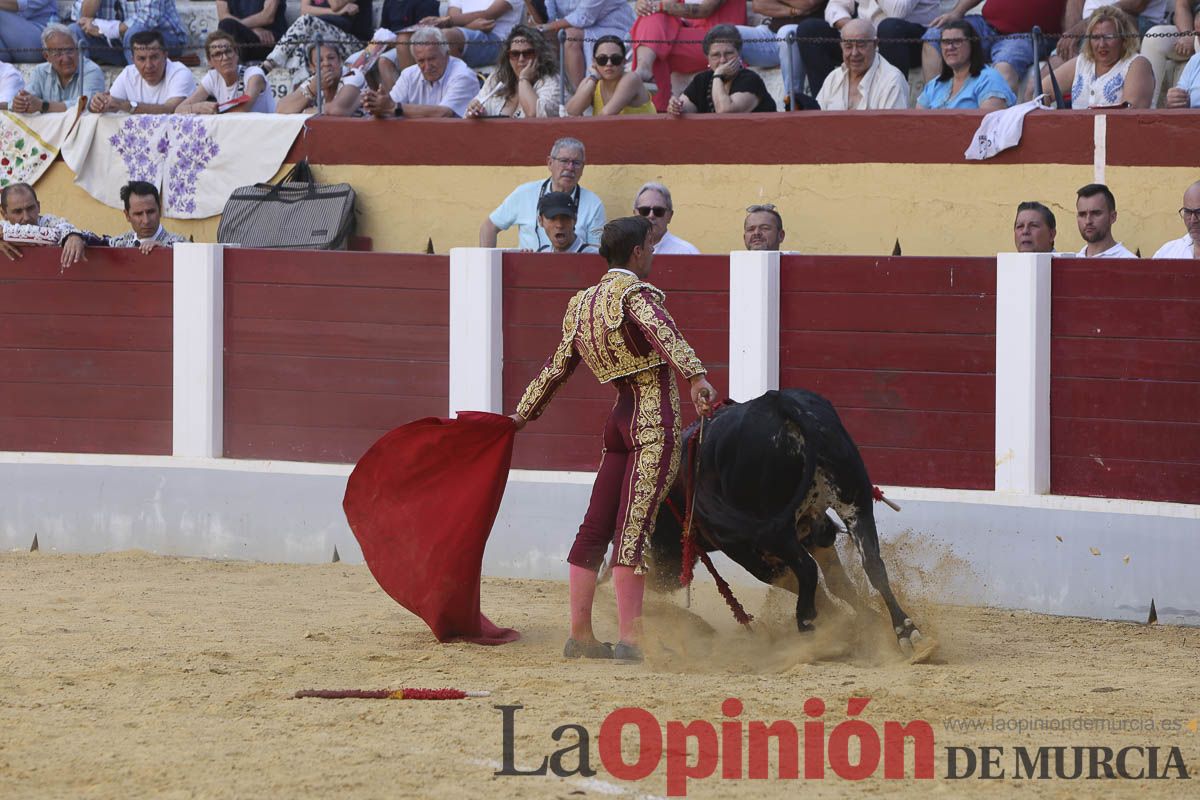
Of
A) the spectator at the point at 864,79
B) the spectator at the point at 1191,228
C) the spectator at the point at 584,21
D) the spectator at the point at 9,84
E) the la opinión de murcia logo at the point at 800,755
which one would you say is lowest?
the la opinión de murcia logo at the point at 800,755

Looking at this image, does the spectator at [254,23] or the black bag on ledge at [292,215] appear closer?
the black bag on ledge at [292,215]

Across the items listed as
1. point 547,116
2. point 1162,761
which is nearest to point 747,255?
point 547,116

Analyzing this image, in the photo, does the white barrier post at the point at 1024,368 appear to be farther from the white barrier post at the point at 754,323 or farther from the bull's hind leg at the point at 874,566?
the bull's hind leg at the point at 874,566

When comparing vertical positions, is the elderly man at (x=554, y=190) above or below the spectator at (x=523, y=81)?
below

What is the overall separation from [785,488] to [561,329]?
2199 millimetres

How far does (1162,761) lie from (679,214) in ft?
15.4

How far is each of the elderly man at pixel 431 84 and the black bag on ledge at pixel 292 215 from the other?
48 cm

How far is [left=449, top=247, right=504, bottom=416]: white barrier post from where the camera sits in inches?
265

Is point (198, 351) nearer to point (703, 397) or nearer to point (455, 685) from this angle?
point (455, 685)

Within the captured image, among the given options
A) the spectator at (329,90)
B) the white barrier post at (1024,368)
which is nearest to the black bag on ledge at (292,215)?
the spectator at (329,90)

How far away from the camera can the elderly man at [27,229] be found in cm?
729

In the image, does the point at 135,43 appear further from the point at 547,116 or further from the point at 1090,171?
the point at 1090,171

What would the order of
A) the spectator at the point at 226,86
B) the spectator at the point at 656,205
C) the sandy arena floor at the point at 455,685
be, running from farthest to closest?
1. the spectator at the point at 226,86
2. the spectator at the point at 656,205
3. the sandy arena floor at the point at 455,685

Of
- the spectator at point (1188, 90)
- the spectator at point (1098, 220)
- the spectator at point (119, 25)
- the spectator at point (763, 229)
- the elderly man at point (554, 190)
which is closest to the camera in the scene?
the spectator at point (1098, 220)
